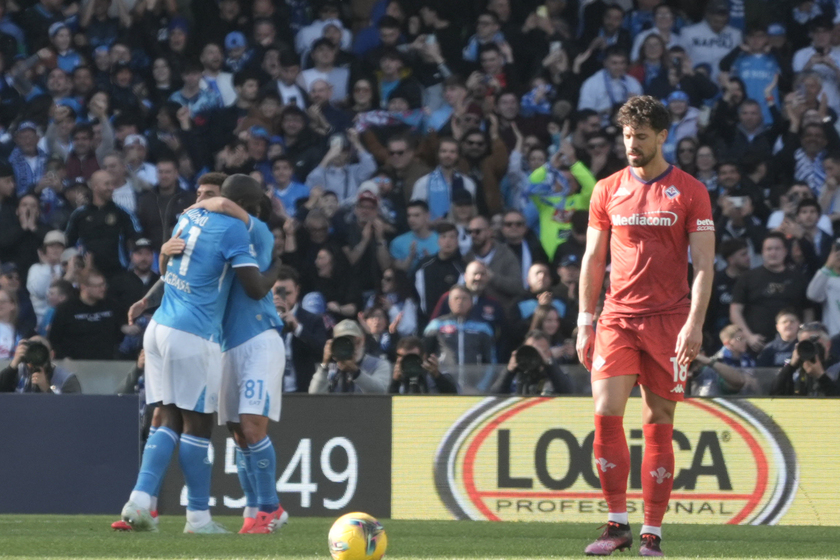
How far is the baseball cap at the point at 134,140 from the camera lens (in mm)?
14453

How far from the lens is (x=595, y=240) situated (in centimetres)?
668

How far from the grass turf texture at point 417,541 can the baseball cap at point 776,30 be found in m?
8.05

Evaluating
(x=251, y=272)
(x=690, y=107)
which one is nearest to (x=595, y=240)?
(x=251, y=272)

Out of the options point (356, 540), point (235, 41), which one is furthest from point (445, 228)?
point (356, 540)

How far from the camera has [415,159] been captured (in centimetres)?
1420

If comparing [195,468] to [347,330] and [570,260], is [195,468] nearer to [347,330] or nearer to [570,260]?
[347,330]

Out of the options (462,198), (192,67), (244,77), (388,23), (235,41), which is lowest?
(462,198)

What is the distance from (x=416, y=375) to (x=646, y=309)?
395 centimetres

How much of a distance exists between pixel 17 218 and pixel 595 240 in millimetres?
8436

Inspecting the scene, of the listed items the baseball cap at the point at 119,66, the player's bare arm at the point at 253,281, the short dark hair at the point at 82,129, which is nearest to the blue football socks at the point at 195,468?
the player's bare arm at the point at 253,281

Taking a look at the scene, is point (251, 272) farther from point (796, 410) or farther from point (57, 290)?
point (57, 290)

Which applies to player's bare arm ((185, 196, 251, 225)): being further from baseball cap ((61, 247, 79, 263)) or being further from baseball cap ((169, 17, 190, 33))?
baseball cap ((169, 17, 190, 33))

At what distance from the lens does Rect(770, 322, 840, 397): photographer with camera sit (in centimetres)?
981

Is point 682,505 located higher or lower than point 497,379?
lower
